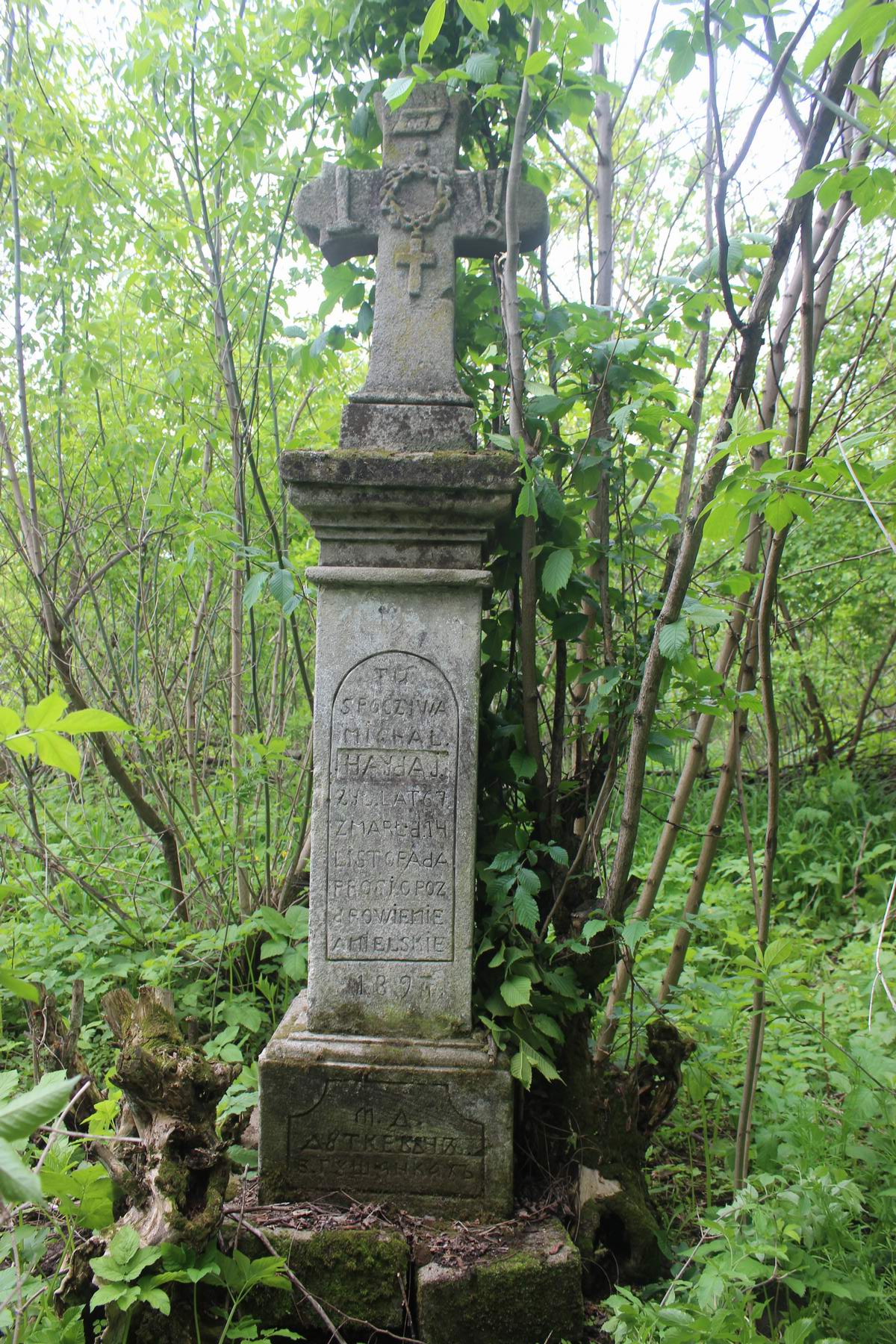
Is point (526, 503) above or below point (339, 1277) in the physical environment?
above

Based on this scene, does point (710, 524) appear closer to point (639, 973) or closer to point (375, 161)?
point (375, 161)

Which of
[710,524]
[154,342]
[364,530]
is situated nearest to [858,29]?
[710,524]

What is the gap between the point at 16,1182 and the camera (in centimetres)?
73

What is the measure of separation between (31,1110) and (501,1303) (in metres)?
1.43

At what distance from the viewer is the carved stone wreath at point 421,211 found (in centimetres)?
229

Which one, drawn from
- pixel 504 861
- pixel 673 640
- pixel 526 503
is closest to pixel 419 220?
pixel 526 503

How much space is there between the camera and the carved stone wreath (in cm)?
229

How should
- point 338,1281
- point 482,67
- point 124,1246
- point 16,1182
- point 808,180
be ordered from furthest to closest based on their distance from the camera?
point 482,67 → point 338,1281 → point 124,1246 → point 808,180 → point 16,1182

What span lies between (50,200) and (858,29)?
3.51m

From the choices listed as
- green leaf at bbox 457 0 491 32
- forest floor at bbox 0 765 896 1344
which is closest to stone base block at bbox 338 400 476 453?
green leaf at bbox 457 0 491 32

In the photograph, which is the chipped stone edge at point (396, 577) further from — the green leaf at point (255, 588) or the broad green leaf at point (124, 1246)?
the broad green leaf at point (124, 1246)

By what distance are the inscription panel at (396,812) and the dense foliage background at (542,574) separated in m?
0.16

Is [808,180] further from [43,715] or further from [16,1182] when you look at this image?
[16,1182]

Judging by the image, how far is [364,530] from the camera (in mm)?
2125
